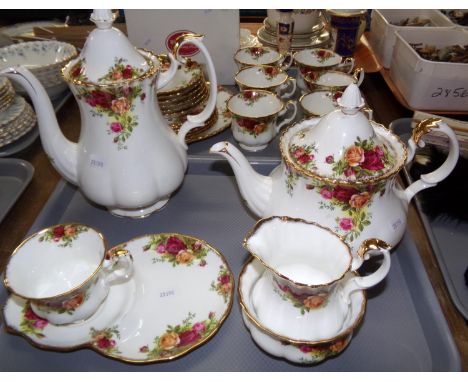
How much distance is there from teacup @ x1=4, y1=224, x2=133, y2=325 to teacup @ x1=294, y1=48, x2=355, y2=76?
0.78 m

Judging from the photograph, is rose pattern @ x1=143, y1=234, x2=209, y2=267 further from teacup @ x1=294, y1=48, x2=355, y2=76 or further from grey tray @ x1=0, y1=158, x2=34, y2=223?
teacup @ x1=294, y1=48, x2=355, y2=76

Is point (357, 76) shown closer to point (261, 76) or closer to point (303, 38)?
point (261, 76)

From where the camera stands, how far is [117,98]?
717 mm

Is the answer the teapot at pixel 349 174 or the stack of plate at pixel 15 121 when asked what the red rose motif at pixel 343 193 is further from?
the stack of plate at pixel 15 121

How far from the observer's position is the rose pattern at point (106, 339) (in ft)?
2.06

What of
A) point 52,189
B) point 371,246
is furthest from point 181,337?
Result: point 52,189

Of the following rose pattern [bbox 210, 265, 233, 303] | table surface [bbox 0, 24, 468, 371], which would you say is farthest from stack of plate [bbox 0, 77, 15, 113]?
rose pattern [bbox 210, 265, 233, 303]

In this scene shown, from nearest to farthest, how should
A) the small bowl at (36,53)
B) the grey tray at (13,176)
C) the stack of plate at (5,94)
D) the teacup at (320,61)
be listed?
the grey tray at (13,176), the stack of plate at (5,94), the teacup at (320,61), the small bowl at (36,53)

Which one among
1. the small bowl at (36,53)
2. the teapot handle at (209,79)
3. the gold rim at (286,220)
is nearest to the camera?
the gold rim at (286,220)

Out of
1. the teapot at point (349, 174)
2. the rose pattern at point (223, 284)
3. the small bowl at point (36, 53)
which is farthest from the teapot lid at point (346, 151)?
the small bowl at point (36, 53)

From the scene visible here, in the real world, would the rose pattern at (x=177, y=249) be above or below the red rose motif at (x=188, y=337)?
above

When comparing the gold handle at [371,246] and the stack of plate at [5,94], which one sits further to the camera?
the stack of plate at [5,94]

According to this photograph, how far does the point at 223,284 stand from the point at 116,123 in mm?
342

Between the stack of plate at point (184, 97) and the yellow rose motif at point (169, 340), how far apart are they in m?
0.55
